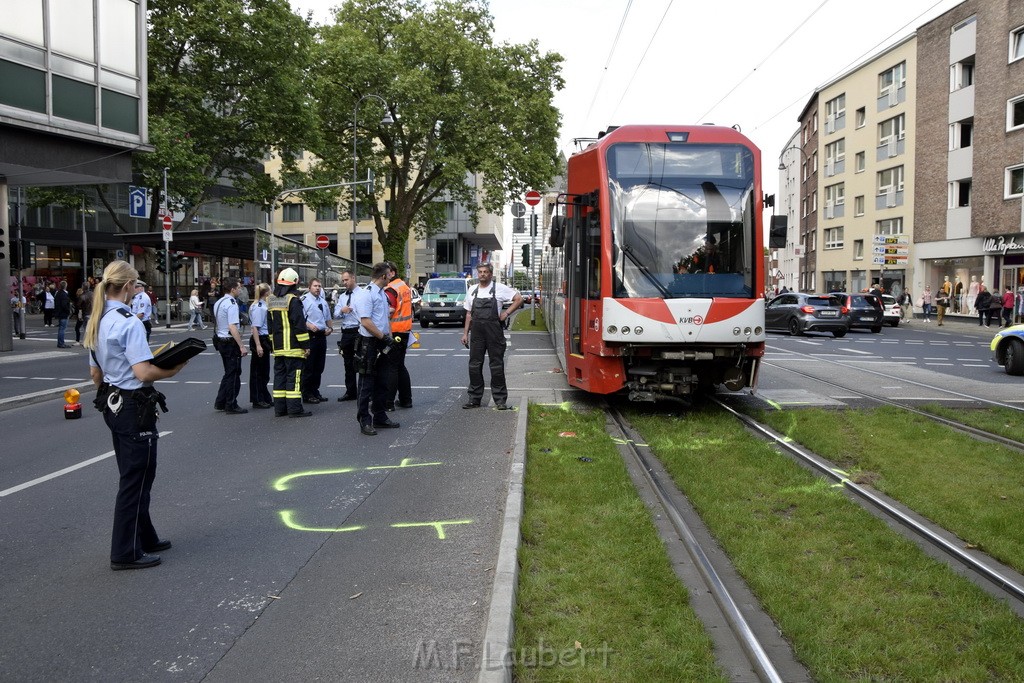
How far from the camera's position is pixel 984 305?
114ft

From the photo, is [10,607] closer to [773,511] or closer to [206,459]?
[206,459]

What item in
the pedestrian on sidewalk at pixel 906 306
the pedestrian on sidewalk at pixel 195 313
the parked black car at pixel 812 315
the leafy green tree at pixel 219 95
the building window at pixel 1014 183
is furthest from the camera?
the pedestrian on sidewalk at pixel 906 306

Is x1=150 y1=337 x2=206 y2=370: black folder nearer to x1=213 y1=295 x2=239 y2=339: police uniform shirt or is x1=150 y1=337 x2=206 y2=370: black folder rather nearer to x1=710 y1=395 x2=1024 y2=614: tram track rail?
x1=710 y1=395 x2=1024 y2=614: tram track rail

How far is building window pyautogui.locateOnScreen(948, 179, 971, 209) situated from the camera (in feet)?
136

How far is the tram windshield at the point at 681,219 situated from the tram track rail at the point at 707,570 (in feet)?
7.80

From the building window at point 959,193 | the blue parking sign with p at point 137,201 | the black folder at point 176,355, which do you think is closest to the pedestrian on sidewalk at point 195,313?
the blue parking sign with p at point 137,201

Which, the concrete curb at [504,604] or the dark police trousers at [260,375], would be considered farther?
the dark police trousers at [260,375]

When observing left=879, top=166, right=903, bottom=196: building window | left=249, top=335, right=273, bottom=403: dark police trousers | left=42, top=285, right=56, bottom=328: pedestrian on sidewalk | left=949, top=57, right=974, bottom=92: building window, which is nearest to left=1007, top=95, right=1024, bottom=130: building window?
left=949, top=57, right=974, bottom=92: building window

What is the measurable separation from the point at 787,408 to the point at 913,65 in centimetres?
4065

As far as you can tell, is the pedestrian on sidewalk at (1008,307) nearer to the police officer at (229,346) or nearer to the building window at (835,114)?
the building window at (835,114)

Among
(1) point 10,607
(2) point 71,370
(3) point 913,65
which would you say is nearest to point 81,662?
(1) point 10,607

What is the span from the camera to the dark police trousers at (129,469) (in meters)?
5.17

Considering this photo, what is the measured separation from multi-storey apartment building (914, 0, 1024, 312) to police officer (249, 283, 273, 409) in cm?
3381

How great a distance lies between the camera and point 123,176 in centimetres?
2308
